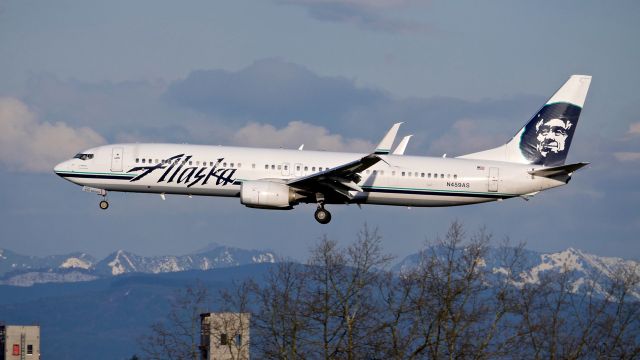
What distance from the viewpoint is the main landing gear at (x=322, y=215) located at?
69.2 metres

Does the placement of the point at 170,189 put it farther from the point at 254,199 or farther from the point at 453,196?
the point at 453,196

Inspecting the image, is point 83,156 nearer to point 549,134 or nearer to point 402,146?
point 402,146

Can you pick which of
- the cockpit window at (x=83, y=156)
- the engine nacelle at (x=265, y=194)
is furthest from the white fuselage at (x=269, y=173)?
the engine nacelle at (x=265, y=194)

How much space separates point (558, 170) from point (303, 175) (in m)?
14.9

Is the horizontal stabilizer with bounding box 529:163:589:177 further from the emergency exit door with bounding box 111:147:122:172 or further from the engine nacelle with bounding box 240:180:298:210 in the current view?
the emergency exit door with bounding box 111:147:122:172

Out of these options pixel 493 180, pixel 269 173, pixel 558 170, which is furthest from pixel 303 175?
pixel 558 170

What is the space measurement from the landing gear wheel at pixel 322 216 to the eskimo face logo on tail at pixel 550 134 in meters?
13.3

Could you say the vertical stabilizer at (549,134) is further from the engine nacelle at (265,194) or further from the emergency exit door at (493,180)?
the engine nacelle at (265,194)

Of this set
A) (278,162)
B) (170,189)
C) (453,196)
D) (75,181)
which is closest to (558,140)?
(453,196)

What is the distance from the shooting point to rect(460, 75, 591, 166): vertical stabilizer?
240 feet

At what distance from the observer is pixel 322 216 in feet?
227

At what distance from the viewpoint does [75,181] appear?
229 ft

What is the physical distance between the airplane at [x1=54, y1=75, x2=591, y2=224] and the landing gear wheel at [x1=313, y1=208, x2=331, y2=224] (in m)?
0.06

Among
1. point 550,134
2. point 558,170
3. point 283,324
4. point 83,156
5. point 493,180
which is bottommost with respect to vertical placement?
point 283,324
